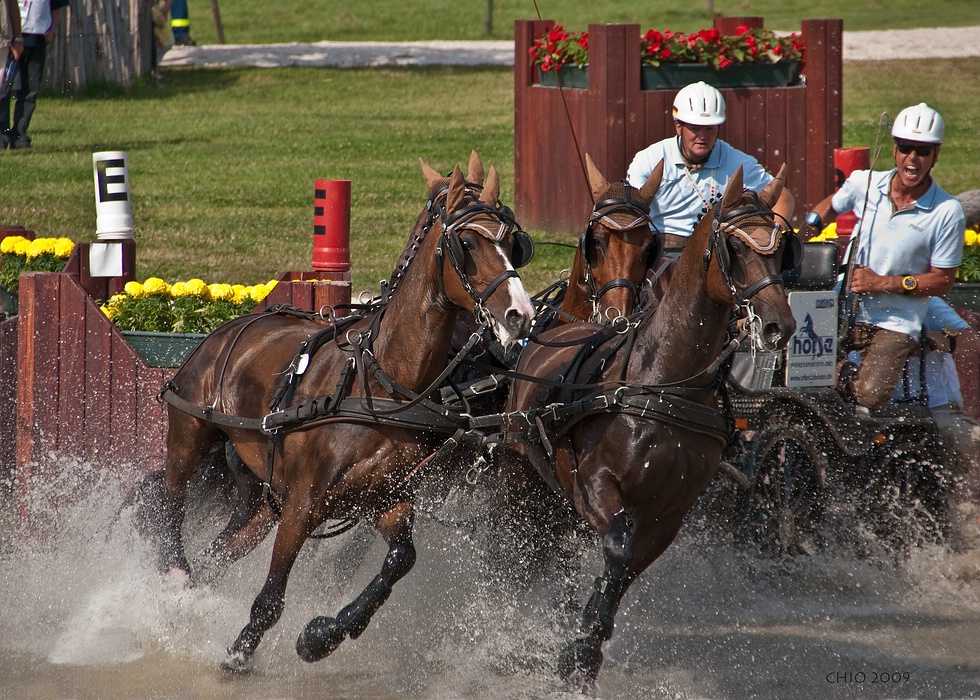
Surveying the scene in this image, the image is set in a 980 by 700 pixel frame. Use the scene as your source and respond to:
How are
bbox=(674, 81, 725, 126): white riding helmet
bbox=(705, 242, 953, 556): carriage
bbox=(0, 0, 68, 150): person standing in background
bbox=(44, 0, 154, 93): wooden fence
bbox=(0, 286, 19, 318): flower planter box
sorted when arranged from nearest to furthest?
bbox=(674, 81, 725, 126): white riding helmet < bbox=(705, 242, 953, 556): carriage < bbox=(0, 286, 19, 318): flower planter box < bbox=(0, 0, 68, 150): person standing in background < bbox=(44, 0, 154, 93): wooden fence

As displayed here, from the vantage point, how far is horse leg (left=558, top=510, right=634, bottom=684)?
514 cm

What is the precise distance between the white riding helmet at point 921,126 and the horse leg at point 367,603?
9.82ft

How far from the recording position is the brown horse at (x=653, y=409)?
503 cm

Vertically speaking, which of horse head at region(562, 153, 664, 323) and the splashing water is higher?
horse head at region(562, 153, 664, 323)

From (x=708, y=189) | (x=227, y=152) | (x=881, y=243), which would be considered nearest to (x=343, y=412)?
(x=708, y=189)

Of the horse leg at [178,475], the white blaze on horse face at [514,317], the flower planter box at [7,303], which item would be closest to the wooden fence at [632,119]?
the flower planter box at [7,303]

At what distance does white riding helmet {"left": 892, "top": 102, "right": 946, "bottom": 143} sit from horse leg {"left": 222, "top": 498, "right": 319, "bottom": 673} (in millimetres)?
3289

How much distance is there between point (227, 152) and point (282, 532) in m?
12.7

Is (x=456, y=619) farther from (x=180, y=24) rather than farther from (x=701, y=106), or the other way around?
(x=180, y=24)

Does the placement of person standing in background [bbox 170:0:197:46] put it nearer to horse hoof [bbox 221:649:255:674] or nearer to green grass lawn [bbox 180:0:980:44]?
green grass lawn [bbox 180:0:980:44]

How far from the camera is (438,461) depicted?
5719 millimetres

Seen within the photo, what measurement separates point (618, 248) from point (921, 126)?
1.61m

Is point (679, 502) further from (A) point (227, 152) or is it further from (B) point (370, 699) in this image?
(A) point (227, 152)

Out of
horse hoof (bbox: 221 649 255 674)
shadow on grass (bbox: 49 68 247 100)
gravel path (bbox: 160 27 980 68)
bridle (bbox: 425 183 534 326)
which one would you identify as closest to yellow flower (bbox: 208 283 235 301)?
horse hoof (bbox: 221 649 255 674)
